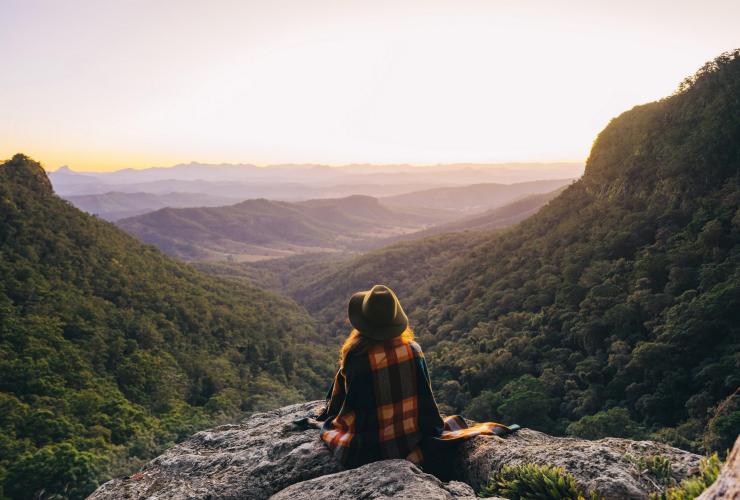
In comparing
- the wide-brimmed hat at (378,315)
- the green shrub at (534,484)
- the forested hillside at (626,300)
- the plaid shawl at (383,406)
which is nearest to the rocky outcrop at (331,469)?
the green shrub at (534,484)

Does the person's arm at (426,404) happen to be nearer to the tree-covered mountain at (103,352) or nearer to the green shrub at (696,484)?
the green shrub at (696,484)

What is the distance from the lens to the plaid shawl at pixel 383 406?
5.44 metres

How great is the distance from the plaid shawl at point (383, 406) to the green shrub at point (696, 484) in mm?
2539

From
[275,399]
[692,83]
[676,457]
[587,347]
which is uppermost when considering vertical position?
[692,83]

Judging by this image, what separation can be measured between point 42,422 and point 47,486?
206 inches

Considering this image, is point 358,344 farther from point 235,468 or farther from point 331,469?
point 235,468

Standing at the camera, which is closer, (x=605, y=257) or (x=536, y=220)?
(x=605, y=257)

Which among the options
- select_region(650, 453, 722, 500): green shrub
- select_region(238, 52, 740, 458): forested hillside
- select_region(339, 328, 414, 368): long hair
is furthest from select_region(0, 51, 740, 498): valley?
select_region(339, 328, 414, 368): long hair

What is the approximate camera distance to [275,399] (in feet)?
122

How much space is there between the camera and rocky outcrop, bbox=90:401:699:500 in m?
4.53

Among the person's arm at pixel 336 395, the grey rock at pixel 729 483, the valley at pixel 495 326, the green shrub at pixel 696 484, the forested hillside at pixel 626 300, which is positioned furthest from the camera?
the valley at pixel 495 326

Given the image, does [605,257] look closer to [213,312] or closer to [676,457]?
[676,457]

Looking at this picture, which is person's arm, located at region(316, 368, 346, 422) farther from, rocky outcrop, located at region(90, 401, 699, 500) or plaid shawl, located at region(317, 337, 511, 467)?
rocky outcrop, located at region(90, 401, 699, 500)

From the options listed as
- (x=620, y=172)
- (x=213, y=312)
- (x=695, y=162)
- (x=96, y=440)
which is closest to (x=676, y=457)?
(x=96, y=440)
